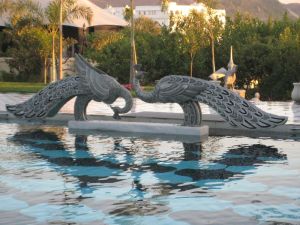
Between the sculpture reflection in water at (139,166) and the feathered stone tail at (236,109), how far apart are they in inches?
33.8

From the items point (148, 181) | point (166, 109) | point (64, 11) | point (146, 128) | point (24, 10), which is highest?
point (24, 10)

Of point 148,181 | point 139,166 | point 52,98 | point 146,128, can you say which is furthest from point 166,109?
point 148,181

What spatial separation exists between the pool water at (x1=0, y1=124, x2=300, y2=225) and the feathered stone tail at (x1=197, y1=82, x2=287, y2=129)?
16.5 inches

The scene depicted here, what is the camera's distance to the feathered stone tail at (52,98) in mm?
14484

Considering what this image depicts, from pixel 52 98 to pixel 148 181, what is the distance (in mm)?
6720

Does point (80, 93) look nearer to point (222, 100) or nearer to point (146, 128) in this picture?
point (146, 128)

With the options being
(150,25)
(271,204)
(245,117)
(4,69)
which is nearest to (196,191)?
(271,204)

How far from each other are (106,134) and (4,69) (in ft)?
112

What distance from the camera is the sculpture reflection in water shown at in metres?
7.83

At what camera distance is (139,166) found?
389 inches

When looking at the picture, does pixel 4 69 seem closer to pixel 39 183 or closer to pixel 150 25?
pixel 150 25

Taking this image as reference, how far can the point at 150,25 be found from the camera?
244ft

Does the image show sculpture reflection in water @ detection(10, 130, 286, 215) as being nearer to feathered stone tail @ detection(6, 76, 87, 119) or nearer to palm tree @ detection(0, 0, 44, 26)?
feathered stone tail @ detection(6, 76, 87, 119)

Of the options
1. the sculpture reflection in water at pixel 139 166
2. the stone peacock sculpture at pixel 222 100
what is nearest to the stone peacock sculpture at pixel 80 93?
the sculpture reflection in water at pixel 139 166
